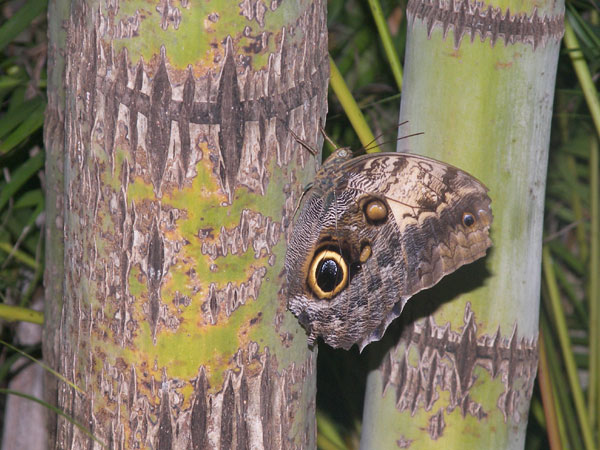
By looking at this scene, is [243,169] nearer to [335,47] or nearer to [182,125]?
[182,125]

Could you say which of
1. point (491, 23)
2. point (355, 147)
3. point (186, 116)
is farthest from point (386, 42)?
point (355, 147)

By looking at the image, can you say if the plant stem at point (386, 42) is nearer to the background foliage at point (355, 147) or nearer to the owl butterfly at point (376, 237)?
the background foliage at point (355, 147)

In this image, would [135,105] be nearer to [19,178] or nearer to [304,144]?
[304,144]

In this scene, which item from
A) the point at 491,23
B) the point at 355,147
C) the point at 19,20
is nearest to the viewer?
the point at 491,23

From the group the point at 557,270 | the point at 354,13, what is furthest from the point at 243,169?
the point at 557,270

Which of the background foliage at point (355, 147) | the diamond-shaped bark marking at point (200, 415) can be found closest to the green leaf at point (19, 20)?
the background foliage at point (355, 147)

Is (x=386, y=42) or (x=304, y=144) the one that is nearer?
(x=304, y=144)
